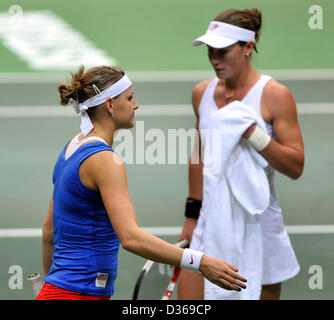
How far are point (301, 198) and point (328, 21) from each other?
1.18 meters

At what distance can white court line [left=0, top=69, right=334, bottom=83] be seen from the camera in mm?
4613

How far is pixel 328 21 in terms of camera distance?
4.55 m

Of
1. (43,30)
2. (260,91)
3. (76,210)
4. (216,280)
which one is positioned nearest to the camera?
(216,280)

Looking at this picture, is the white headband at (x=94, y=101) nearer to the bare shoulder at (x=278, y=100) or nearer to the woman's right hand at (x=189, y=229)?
the bare shoulder at (x=278, y=100)

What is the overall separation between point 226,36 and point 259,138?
0.54 m

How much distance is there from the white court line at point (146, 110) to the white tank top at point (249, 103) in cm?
123

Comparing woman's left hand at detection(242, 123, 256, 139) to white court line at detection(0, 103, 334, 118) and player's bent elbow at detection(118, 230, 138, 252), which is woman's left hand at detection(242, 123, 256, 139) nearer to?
player's bent elbow at detection(118, 230, 138, 252)

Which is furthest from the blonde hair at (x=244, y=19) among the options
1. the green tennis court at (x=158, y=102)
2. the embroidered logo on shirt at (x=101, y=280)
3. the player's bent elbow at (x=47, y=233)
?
the embroidered logo on shirt at (x=101, y=280)

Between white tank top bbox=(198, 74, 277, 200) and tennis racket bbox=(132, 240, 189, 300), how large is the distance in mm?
536

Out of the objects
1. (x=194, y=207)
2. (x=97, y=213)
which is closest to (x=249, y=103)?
(x=194, y=207)

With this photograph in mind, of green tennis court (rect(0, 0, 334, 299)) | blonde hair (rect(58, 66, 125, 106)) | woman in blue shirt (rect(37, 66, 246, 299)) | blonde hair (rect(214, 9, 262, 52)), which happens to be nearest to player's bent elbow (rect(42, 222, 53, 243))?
woman in blue shirt (rect(37, 66, 246, 299))

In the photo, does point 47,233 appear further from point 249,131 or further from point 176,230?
point 176,230

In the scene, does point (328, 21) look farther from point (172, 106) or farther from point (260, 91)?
point (260, 91)
